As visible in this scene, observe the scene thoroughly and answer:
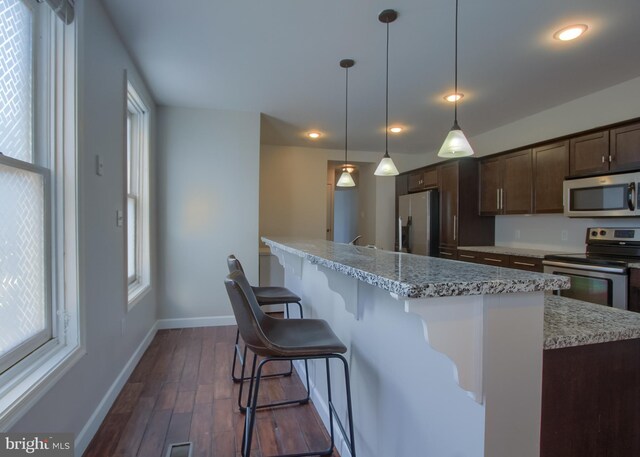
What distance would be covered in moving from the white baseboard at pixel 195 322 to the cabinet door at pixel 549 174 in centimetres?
372

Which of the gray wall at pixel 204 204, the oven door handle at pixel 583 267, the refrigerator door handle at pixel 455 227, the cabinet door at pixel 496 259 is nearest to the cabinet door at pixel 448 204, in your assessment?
the refrigerator door handle at pixel 455 227

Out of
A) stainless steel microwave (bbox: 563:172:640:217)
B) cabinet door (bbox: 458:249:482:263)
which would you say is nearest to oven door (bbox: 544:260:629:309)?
stainless steel microwave (bbox: 563:172:640:217)

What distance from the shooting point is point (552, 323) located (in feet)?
3.35

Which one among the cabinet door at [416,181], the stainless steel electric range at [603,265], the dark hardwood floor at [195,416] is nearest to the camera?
the dark hardwood floor at [195,416]

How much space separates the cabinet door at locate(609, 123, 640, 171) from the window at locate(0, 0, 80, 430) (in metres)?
3.96

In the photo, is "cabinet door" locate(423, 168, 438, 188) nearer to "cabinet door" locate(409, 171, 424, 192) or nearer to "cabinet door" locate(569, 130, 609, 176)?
"cabinet door" locate(409, 171, 424, 192)

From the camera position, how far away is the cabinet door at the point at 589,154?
2986 millimetres

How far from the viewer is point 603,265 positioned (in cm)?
275

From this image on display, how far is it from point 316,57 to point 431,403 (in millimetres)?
2497

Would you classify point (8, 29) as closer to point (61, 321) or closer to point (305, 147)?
point (61, 321)

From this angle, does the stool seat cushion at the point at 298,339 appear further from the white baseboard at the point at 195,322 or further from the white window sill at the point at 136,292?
the white baseboard at the point at 195,322

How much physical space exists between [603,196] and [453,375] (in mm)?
3094

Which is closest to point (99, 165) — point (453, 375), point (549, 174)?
point (453, 375)

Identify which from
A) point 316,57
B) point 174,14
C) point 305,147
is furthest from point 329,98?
point 305,147
